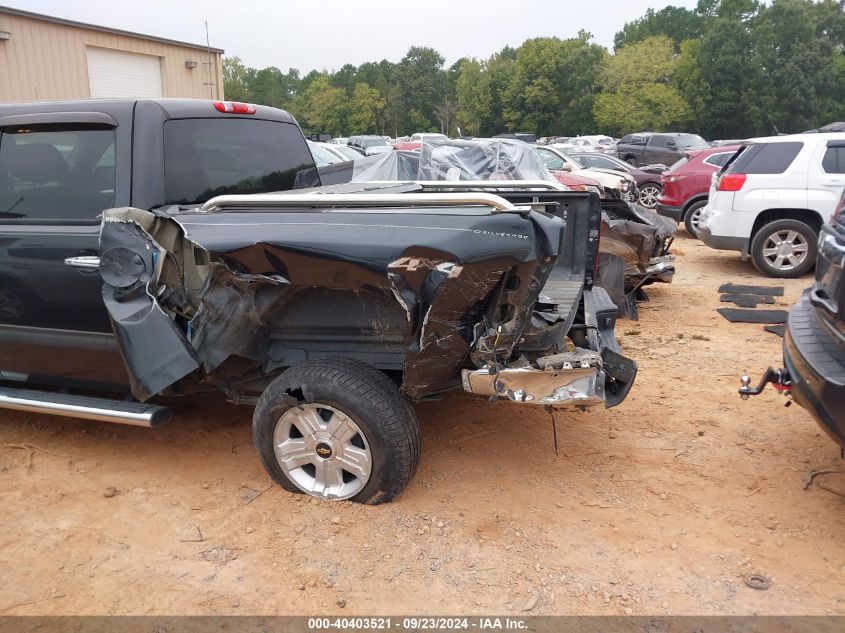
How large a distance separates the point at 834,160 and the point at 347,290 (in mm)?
7571

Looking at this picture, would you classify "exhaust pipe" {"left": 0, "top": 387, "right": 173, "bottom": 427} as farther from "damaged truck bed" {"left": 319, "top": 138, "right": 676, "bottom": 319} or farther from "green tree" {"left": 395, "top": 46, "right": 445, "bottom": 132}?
"green tree" {"left": 395, "top": 46, "right": 445, "bottom": 132}

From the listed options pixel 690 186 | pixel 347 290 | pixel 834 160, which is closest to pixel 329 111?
pixel 690 186

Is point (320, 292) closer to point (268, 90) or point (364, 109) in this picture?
point (364, 109)

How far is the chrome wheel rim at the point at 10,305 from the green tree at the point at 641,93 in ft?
165

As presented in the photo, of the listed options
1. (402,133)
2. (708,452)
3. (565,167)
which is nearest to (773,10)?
(402,133)

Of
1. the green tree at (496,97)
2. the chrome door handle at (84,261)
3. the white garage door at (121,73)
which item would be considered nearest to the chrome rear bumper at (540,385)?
the chrome door handle at (84,261)

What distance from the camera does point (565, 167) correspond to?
42.0 ft

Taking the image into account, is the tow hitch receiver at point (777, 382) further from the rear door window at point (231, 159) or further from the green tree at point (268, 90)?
the green tree at point (268, 90)

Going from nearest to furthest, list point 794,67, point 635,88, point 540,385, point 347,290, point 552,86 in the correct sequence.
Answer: point 540,385 → point 347,290 → point 794,67 → point 635,88 → point 552,86

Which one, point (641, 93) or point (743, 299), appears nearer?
point (743, 299)

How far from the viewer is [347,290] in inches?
125

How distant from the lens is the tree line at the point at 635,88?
46.9 metres

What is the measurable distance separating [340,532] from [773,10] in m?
58.0

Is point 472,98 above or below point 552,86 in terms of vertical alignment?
below
